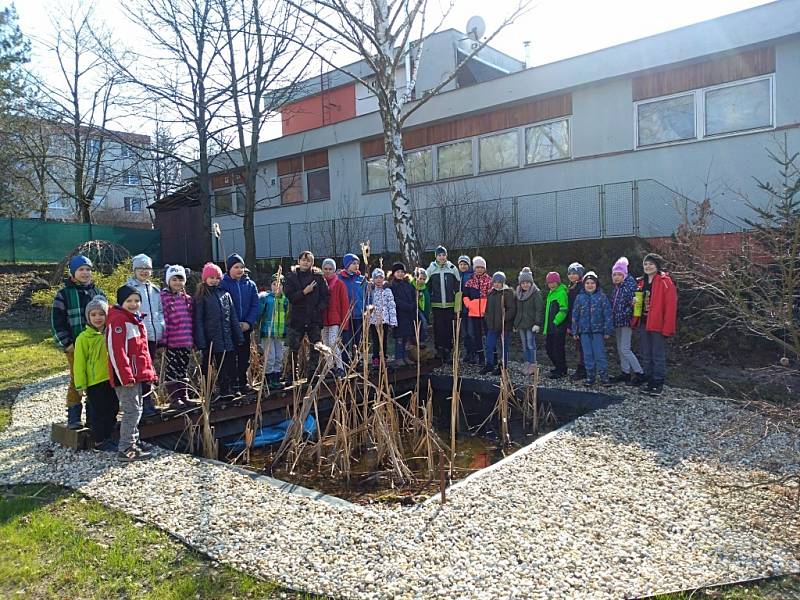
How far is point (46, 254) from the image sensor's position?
19547 millimetres

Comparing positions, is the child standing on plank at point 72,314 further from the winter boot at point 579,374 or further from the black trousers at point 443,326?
the winter boot at point 579,374

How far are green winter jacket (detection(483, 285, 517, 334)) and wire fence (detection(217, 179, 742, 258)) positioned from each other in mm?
3768

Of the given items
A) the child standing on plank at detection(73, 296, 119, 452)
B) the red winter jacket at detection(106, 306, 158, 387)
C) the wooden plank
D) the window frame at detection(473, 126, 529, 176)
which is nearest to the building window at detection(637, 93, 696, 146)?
the wooden plank

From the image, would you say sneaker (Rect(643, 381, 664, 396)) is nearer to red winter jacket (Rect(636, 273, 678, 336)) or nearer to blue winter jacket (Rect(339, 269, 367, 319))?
red winter jacket (Rect(636, 273, 678, 336))

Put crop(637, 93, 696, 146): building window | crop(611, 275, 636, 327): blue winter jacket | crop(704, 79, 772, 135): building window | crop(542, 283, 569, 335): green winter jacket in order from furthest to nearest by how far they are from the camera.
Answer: crop(637, 93, 696, 146): building window
crop(704, 79, 772, 135): building window
crop(542, 283, 569, 335): green winter jacket
crop(611, 275, 636, 327): blue winter jacket

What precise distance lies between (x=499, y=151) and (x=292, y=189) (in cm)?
826

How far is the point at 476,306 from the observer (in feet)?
30.7

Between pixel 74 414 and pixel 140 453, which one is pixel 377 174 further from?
pixel 140 453

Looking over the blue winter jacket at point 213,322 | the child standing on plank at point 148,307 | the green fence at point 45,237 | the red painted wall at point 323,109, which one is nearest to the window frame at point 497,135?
the red painted wall at point 323,109

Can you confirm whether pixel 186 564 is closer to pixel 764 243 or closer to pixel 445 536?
pixel 445 536

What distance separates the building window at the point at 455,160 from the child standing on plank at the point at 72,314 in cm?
1143

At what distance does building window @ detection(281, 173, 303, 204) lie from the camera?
20.5m

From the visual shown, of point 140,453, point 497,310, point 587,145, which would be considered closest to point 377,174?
point 587,145

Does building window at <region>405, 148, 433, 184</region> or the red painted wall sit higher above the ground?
the red painted wall
